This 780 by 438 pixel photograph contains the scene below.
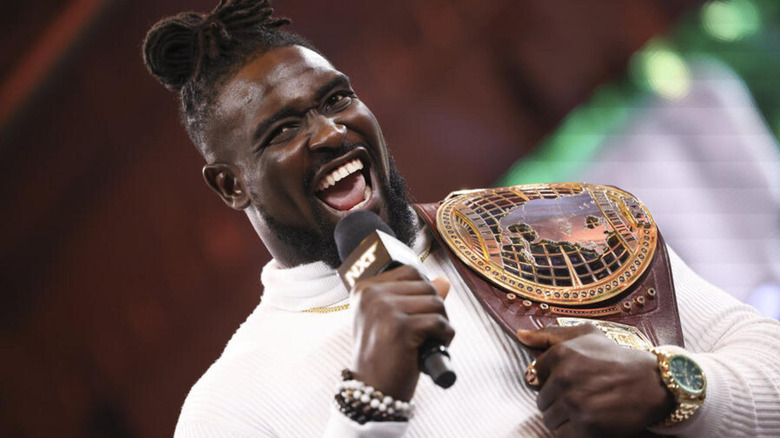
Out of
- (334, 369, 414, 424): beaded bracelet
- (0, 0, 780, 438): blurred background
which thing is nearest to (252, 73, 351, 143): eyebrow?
(334, 369, 414, 424): beaded bracelet

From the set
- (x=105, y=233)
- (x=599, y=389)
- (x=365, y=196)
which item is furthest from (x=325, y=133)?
(x=105, y=233)

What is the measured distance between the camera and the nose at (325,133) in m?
1.72

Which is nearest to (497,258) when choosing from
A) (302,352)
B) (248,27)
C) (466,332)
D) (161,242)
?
(466,332)

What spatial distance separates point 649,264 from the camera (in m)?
1.64

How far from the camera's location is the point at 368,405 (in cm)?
116

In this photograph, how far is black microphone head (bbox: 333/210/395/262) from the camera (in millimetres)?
1273

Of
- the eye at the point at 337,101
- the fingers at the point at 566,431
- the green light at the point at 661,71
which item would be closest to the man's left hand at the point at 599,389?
the fingers at the point at 566,431

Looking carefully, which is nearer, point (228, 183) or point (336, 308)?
point (336, 308)

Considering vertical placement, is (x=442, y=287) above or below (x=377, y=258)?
below

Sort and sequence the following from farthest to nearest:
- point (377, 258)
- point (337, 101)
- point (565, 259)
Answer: point (337, 101) → point (565, 259) → point (377, 258)

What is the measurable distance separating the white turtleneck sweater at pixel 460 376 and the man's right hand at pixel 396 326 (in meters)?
0.26

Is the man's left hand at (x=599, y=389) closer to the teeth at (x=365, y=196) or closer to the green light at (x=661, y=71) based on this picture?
the teeth at (x=365, y=196)

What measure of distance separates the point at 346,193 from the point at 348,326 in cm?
32

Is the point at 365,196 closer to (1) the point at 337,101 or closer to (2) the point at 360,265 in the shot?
(1) the point at 337,101
